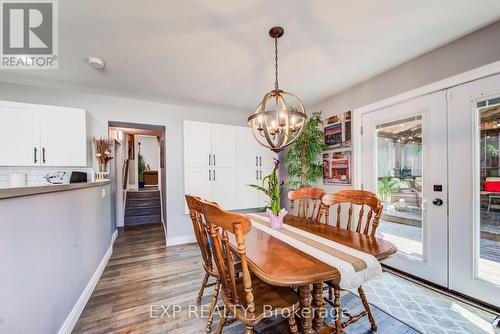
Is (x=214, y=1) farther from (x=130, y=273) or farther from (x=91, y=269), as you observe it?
(x=130, y=273)

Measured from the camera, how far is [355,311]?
184 centimetres

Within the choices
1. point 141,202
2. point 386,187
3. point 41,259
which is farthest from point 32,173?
point 386,187

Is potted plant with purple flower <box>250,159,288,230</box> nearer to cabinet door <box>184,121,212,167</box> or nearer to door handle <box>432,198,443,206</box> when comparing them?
door handle <box>432,198,443,206</box>

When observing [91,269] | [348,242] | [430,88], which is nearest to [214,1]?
[348,242]

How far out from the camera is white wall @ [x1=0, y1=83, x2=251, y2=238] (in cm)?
301

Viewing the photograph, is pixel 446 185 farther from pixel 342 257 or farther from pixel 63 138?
pixel 63 138

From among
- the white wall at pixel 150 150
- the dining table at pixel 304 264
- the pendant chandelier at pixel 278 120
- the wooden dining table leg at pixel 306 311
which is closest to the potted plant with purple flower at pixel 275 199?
the dining table at pixel 304 264

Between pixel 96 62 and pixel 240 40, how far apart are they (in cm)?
169

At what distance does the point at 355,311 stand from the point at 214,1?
2.88 m

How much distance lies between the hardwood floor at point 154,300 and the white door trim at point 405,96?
181 cm

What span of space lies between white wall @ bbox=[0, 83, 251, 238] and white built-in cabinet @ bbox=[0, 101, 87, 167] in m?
0.34

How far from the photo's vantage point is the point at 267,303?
1236 millimetres

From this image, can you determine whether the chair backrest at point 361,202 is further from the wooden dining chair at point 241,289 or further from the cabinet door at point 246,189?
the cabinet door at point 246,189

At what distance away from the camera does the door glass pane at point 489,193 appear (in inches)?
72.6
